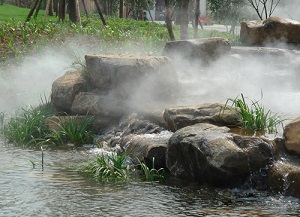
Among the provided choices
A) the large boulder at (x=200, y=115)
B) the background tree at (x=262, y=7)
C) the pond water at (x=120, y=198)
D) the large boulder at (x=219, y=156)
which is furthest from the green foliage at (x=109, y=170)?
the background tree at (x=262, y=7)

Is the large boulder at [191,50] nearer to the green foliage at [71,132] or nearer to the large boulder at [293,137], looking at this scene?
the green foliage at [71,132]

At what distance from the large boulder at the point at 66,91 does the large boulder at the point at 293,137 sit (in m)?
5.04

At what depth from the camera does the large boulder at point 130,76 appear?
481 inches

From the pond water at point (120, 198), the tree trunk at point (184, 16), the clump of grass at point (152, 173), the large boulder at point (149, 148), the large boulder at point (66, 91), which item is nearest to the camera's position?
the pond water at point (120, 198)

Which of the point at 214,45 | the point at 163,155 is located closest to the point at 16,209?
the point at 163,155

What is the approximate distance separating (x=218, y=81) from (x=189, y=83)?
81 centimetres

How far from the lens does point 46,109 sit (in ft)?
43.2

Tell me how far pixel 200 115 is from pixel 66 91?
336 centimetres

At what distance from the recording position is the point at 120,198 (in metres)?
8.01

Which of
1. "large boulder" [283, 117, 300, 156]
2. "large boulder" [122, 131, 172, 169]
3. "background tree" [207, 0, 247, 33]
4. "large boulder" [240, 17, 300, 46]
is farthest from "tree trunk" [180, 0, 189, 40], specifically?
"background tree" [207, 0, 247, 33]

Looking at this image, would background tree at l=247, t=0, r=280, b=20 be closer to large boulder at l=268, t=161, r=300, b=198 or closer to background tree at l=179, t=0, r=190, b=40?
background tree at l=179, t=0, r=190, b=40

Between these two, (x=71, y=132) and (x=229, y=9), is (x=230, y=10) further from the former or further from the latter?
(x=71, y=132)

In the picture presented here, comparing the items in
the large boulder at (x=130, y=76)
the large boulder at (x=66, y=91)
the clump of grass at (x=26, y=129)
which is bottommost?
the clump of grass at (x=26, y=129)

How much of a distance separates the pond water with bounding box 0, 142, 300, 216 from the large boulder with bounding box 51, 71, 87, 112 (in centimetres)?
340
